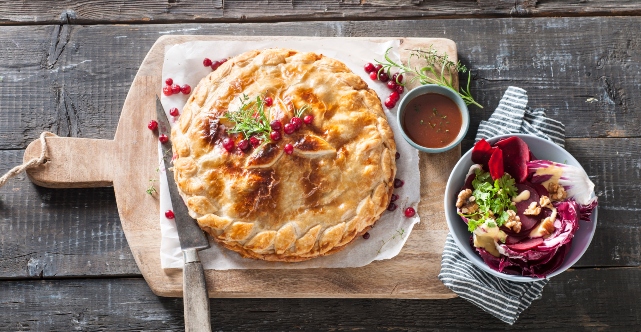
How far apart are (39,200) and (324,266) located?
8.72ft

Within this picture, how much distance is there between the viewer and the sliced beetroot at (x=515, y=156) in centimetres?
416

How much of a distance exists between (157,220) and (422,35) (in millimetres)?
2924

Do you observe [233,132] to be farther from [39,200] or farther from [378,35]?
[39,200]

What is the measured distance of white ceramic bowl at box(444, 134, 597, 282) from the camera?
13.9 feet

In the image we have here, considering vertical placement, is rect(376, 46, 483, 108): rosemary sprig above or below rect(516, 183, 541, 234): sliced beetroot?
above

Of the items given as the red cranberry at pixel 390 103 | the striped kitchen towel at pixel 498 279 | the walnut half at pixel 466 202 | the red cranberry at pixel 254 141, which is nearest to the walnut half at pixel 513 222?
the walnut half at pixel 466 202

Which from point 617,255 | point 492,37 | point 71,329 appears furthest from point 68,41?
point 617,255

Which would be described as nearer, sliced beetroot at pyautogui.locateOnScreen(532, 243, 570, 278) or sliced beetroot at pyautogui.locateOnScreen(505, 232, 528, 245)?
sliced beetroot at pyautogui.locateOnScreen(505, 232, 528, 245)

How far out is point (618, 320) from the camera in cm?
499

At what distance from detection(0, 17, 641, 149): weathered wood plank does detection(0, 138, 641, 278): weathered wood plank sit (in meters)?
0.40

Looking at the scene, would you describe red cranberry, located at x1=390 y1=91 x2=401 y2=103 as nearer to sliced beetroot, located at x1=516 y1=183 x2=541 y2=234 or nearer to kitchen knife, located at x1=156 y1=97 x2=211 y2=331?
sliced beetroot, located at x1=516 y1=183 x2=541 y2=234

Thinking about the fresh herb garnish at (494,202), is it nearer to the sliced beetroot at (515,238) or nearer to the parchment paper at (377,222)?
the sliced beetroot at (515,238)

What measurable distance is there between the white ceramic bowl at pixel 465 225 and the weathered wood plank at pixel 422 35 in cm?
84

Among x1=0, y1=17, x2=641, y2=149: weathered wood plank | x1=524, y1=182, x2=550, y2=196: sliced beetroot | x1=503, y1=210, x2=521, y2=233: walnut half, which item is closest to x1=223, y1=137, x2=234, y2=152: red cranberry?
x1=0, y1=17, x2=641, y2=149: weathered wood plank
